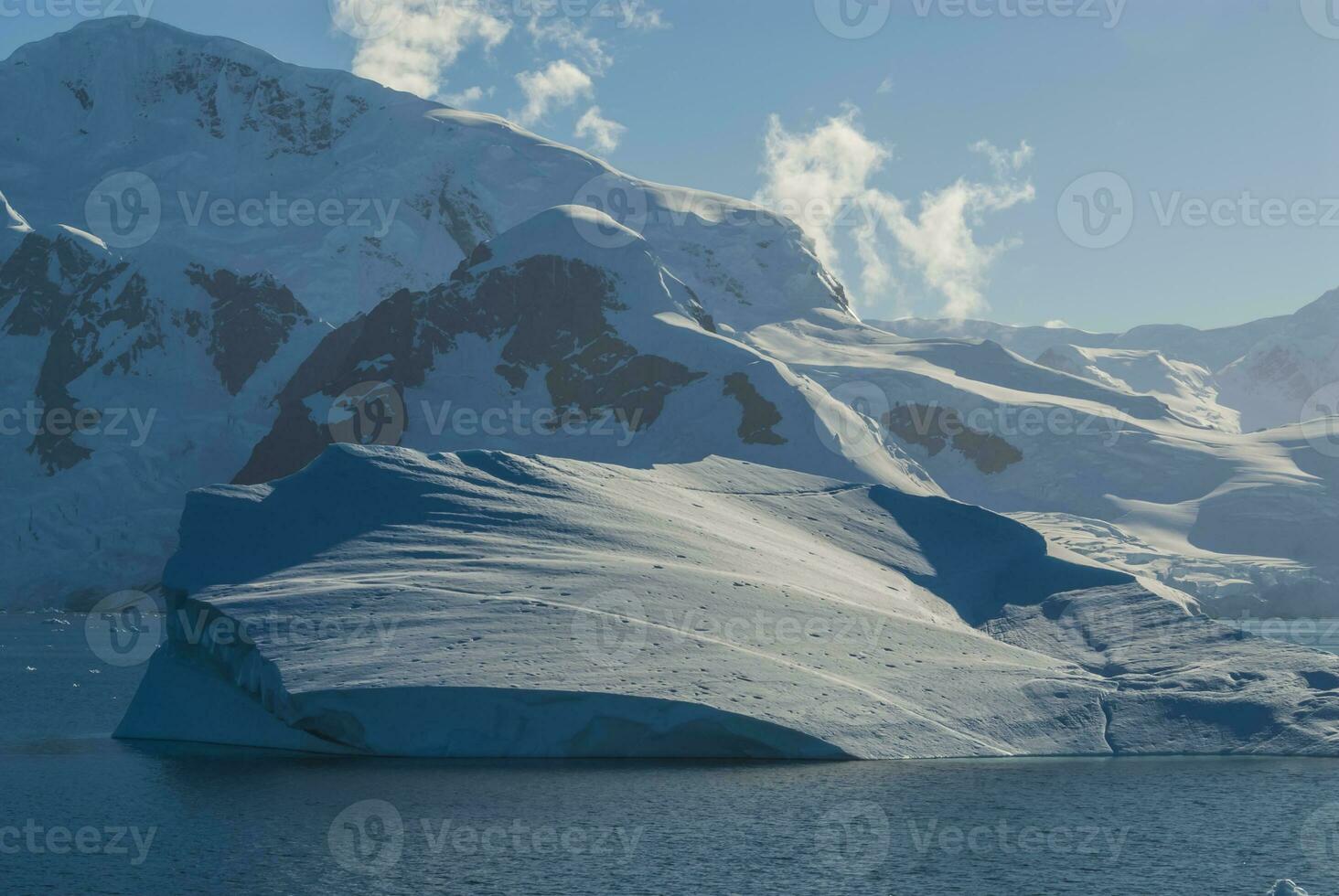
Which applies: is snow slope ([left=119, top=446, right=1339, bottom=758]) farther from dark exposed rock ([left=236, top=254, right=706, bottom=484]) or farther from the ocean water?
dark exposed rock ([left=236, top=254, right=706, bottom=484])

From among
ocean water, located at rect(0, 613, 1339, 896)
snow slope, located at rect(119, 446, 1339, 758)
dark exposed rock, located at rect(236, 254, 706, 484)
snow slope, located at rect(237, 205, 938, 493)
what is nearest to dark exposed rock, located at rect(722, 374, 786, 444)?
snow slope, located at rect(237, 205, 938, 493)

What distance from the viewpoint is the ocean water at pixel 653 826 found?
44.2 metres

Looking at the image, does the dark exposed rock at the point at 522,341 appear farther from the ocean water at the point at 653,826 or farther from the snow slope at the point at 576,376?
the ocean water at the point at 653,826

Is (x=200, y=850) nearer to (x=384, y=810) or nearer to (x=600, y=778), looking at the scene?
(x=384, y=810)

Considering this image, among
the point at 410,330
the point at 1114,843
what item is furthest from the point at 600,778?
the point at 410,330

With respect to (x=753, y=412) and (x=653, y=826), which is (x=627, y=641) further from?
(x=753, y=412)

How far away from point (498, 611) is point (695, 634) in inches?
346

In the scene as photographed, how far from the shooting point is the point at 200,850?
46594 millimetres

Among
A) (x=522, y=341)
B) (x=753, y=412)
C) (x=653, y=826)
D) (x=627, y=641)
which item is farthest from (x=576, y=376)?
(x=653, y=826)

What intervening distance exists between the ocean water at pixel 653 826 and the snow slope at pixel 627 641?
83.5 inches

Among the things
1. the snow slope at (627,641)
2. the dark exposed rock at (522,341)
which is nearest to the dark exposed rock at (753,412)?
the dark exposed rock at (522,341)

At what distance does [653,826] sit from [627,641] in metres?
16.2

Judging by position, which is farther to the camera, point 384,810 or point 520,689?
point 520,689

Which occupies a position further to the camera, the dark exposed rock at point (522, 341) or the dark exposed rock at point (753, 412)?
the dark exposed rock at point (522, 341)
